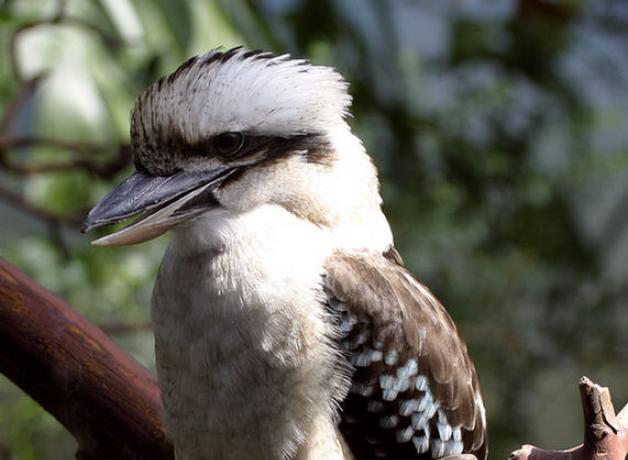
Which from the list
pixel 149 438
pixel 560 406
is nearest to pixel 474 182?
pixel 560 406

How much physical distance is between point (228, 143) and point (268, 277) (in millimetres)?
137

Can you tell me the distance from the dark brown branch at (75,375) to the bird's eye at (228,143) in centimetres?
29

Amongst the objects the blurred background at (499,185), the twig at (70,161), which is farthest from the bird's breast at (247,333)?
the blurred background at (499,185)

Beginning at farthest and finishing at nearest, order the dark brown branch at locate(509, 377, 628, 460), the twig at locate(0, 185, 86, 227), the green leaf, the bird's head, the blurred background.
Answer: the blurred background
the twig at locate(0, 185, 86, 227)
the green leaf
the bird's head
the dark brown branch at locate(509, 377, 628, 460)

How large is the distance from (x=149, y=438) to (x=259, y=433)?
194mm

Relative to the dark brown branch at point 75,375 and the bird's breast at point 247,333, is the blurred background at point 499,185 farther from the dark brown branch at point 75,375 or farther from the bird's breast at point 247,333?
the bird's breast at point 247,333

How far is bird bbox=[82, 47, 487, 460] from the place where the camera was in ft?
3.28

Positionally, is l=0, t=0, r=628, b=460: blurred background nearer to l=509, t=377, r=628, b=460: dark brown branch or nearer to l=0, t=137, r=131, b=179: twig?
l=0, t=137, r=131, b=179: twig

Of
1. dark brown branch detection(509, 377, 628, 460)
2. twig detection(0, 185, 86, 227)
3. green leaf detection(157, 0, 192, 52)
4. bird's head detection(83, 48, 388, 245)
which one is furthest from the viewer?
twig detection(0, 185, 86, 227)

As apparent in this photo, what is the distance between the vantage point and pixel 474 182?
309 centimetres

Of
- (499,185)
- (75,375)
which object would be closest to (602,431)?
(75,375)

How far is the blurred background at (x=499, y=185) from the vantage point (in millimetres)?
2656

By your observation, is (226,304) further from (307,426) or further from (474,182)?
(474,182)

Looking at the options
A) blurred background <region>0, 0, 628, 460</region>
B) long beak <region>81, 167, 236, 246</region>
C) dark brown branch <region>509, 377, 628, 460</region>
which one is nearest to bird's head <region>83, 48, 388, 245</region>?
long beak <region>81, 167, 236, 246</region>
